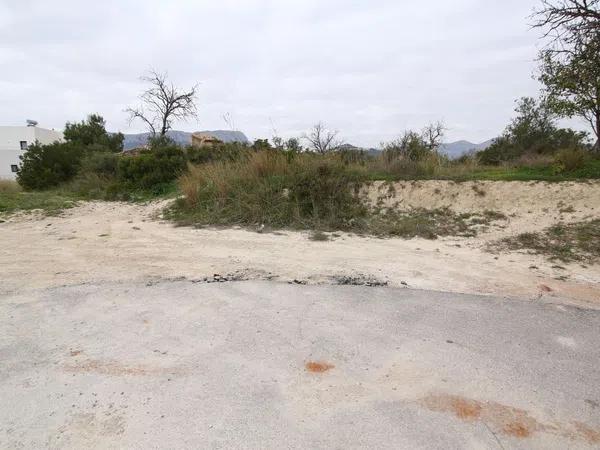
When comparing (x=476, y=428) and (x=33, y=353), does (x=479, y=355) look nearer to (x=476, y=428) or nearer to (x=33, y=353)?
(x=476, y=428)

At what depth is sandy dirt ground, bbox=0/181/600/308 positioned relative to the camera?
14.8 feet

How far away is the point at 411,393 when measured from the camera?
2.40 m

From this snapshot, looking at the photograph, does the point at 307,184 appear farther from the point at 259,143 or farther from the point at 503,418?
the point at 503,418

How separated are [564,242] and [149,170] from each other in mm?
12288

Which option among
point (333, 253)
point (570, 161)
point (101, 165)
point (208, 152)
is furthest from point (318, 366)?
point (101, 165)

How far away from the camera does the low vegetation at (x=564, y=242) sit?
541 centimetres

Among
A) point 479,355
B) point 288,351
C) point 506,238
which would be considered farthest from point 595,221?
point 288,351

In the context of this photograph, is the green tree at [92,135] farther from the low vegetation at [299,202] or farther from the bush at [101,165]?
the low vegetation at [299,202]

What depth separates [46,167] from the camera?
1620cm

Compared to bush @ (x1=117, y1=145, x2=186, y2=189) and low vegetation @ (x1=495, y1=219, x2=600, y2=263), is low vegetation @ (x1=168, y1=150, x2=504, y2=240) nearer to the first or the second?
low vegetation @ (x1=495, y1=219, x2=600, y2=263)

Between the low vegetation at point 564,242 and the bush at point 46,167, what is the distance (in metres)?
16.9

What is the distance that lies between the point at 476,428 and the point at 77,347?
2.90 m

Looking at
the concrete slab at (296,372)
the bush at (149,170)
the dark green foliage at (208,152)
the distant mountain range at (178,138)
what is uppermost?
the distant mountain range at (178,138)

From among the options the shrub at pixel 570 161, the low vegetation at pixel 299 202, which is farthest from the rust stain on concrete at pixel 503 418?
the shrub at pixel 570 161
